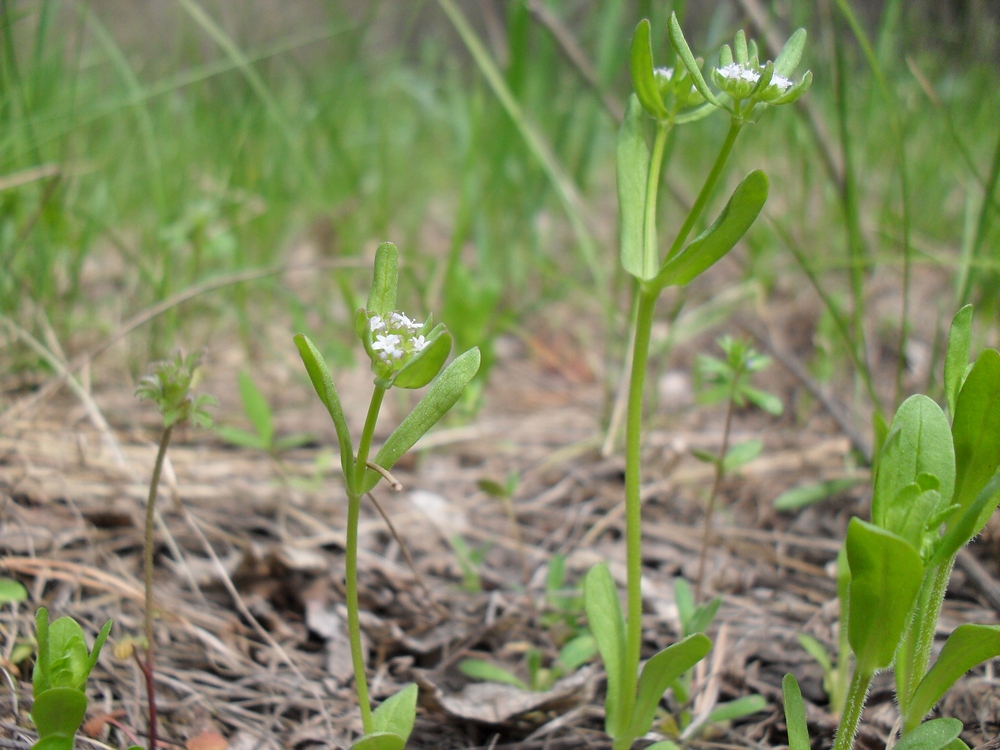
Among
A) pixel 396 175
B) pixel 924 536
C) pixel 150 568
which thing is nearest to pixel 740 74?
pixel 924 536

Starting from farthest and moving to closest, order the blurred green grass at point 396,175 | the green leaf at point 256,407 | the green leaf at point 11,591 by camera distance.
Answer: the blurred green grass at point 396,175 < the green leaf at point 256,407 < the green leaf at point 11,591

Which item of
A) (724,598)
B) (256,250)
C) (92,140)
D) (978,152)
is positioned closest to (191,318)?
(256,250)

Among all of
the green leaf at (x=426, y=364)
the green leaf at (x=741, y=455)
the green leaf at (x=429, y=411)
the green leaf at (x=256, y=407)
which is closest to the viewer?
the green leaf at (x=426, y=364)

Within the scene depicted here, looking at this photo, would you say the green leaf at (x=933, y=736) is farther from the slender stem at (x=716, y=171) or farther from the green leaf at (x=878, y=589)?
the slender stem at (x=716, y=171)

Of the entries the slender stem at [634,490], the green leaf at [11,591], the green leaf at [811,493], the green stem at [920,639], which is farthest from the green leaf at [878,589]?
the green leaf at [11,591]

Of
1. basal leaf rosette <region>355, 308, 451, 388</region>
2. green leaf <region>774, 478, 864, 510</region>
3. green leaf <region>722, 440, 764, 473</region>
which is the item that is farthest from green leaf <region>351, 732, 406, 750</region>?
green leaf <region>774, 478, 864, 510</region>

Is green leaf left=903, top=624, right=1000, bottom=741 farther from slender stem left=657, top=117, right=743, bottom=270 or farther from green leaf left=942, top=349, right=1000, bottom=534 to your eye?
slender stem left=657, top=117, right=743, bottom=270

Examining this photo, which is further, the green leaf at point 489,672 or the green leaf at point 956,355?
the green leaf at point 489,672

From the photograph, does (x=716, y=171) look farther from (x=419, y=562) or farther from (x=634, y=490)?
(x=419, y=562)
